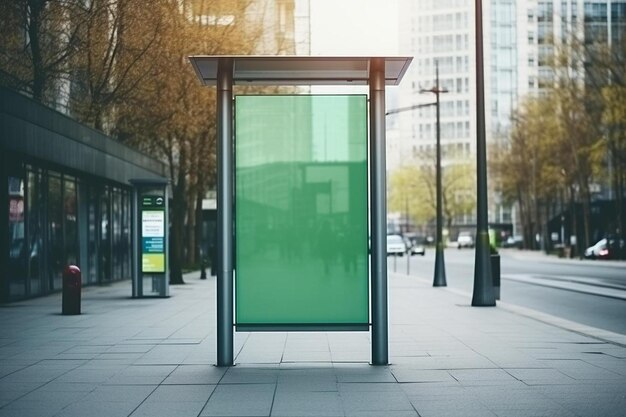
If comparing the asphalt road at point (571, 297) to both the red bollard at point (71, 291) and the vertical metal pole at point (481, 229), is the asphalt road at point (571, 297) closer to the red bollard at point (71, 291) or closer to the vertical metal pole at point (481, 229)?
the vertical metal pole at point (481, 229)

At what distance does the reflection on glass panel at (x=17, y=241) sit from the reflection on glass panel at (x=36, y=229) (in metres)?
0.47

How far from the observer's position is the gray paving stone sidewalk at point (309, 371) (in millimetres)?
7711

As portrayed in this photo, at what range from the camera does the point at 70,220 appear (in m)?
26.1

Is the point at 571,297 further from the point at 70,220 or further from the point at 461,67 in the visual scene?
the point at 461,67

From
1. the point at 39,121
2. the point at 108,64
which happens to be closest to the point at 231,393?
the point at 39,121

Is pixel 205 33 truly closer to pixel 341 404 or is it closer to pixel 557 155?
pixel 341 404

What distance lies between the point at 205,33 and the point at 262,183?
1964 centimetres

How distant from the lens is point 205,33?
29.0 m

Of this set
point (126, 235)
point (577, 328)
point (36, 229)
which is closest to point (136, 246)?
point (36, 229)

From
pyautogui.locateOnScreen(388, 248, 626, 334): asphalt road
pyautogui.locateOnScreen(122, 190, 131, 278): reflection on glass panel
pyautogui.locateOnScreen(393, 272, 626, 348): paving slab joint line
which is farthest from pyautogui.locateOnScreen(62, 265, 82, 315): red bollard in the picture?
pyautogui.locateOnScreen(122, 190, 131, 278): reflection on glass panel

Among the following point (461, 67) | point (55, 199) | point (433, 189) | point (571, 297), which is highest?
point (461, 67)

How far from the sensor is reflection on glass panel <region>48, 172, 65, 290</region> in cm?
2380

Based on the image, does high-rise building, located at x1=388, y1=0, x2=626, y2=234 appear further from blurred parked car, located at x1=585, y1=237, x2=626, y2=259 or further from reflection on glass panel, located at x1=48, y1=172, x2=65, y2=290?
reflection on glass panel, located at x1=48, y1=172, x2=65, y2=290

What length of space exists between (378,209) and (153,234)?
13329 mm
